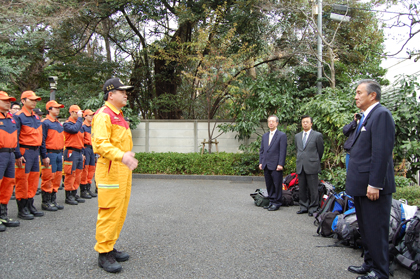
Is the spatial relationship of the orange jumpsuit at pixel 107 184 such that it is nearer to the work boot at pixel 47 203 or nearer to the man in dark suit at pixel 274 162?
the work boot at pixel 47 203

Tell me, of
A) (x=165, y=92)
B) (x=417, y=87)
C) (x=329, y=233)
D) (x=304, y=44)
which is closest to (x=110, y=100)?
(x=329, y=233)

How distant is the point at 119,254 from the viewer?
11.2ft

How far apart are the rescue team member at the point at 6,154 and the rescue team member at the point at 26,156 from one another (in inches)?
10.7

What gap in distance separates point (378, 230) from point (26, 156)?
17.9ft

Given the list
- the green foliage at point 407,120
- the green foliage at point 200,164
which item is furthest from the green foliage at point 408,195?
the green foliage at point 200,164

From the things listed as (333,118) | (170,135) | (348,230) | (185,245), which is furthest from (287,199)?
(170,135)

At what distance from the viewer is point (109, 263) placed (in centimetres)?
312

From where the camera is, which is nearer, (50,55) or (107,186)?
(107,186)

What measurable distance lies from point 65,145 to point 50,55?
8581mm

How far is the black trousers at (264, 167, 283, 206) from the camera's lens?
6.08 metres

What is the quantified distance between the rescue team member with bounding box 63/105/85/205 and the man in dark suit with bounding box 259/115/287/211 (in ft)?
13.4

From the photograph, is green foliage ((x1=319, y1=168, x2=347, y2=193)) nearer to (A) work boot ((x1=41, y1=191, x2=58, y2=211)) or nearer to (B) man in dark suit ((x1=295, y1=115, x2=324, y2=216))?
(B) man in dark suit ((x1=295, y1=115, x2=324, y2=216))

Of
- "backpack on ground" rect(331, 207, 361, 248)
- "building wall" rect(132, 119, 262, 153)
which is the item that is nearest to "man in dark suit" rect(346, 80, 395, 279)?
"backpack on ground" rect(331, 207, 361, 248)

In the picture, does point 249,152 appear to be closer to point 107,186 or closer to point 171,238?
point 171,238
